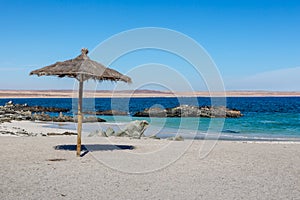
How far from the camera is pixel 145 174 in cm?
834

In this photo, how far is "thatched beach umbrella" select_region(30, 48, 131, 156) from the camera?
9688mm

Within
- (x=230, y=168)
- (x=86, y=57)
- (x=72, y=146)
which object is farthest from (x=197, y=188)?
(x=72, y=146)

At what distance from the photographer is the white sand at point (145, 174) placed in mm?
6508

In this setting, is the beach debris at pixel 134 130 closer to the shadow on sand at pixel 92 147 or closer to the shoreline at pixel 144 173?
the shadow on sand at pixel 92 147

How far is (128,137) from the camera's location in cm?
1680

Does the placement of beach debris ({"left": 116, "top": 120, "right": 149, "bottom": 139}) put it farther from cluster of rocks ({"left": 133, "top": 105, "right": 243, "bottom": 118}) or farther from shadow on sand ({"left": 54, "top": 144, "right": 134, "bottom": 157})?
cluster of rocks ({"left": 133, "top": 105, "right": 243, "bottom": 118})

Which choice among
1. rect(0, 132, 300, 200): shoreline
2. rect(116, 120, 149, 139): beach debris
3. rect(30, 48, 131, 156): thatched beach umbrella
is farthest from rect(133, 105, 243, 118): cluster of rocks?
rect(30, 48, 131, 156): thatched beach umbrella

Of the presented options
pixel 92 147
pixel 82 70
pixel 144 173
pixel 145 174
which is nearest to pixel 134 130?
pixel 92 147

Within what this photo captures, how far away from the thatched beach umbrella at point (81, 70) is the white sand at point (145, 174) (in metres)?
2.10

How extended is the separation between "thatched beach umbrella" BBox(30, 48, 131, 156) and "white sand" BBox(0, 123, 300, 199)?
82.6 inches

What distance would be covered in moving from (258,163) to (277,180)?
7.44 feet

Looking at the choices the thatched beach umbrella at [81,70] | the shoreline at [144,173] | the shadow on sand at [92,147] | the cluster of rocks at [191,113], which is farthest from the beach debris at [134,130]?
the cluster of rocks at [191,113]

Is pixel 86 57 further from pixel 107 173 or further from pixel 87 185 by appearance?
pixel 87 185

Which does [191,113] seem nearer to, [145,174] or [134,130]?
[134,130]
